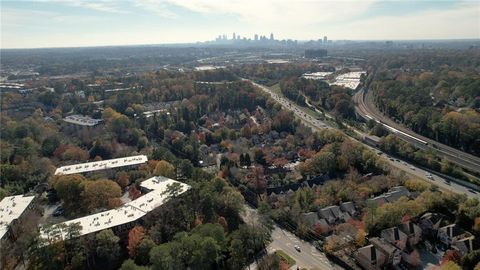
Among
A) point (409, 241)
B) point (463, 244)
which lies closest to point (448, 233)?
point (463, 244)

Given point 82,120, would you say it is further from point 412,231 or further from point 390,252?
point 412,231

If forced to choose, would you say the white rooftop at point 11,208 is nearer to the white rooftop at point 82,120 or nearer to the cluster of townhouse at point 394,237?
the cluster of townhouse at point 394,237

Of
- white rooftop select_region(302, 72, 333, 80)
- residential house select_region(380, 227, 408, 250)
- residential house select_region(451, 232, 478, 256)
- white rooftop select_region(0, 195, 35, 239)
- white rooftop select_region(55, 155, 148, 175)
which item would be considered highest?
white rooftop select_region(302, 72, 333, 80)

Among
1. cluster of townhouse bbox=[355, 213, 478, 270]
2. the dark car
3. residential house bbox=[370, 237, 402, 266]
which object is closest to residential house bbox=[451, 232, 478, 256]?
cluster of townhouse bbox=[355, 213, 478, 270]

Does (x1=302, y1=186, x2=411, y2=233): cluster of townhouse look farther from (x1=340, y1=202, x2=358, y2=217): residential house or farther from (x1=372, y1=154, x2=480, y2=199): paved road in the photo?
(x1=372, y1=154, x2=480, y2=199): paved road

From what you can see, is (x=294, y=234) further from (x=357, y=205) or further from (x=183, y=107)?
(x=183, y=107)

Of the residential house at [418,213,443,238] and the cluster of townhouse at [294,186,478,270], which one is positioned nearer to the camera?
the cluster of townhouse at [294,186,478,270]

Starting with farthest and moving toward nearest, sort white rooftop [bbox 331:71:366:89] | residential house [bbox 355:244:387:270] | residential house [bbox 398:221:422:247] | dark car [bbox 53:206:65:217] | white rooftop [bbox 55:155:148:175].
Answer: white rooftop [bbox 331:71:366:89], white rooftop [bbox 55:155:148:175], dark car [bbox 53:206:65:217], residential house [bbox 398:221:422:247], residential house [bbox 355:244:387:270]
